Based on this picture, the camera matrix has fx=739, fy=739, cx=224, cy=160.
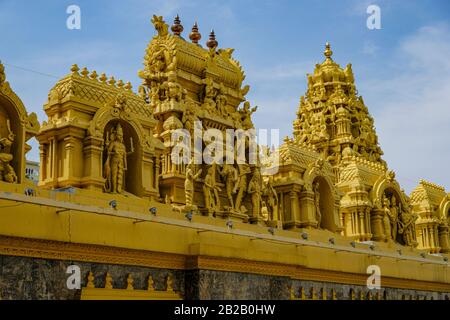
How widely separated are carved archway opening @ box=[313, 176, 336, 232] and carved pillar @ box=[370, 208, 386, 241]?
3745mm

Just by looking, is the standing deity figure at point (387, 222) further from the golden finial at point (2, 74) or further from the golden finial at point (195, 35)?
the golden finial at point (2, 74)

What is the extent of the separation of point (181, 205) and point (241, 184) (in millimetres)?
2573

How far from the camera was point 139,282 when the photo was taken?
17656 mm

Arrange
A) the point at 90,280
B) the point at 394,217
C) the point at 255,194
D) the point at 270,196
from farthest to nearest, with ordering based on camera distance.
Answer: the point at 394,217, the point at 270,196, the point at 255,194, the point at 90,280

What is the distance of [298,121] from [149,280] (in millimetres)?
26111

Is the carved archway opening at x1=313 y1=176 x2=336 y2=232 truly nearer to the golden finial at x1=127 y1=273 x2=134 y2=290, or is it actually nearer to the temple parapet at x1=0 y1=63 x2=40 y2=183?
the golden finial at x1=127 y1=273 x2=134 y2=290

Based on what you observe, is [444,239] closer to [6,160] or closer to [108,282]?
[108,282]

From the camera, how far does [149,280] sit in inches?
701

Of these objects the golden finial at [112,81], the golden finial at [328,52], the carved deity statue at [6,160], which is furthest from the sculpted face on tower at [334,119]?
the carved deity statue at [6,160]

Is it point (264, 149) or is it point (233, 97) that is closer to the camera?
point (233, 97)

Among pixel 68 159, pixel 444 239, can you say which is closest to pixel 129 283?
pixel 68 159

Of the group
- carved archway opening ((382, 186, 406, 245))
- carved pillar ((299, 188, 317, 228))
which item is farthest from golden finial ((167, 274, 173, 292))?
carved archway opening ((382, 186, 406, 245))
